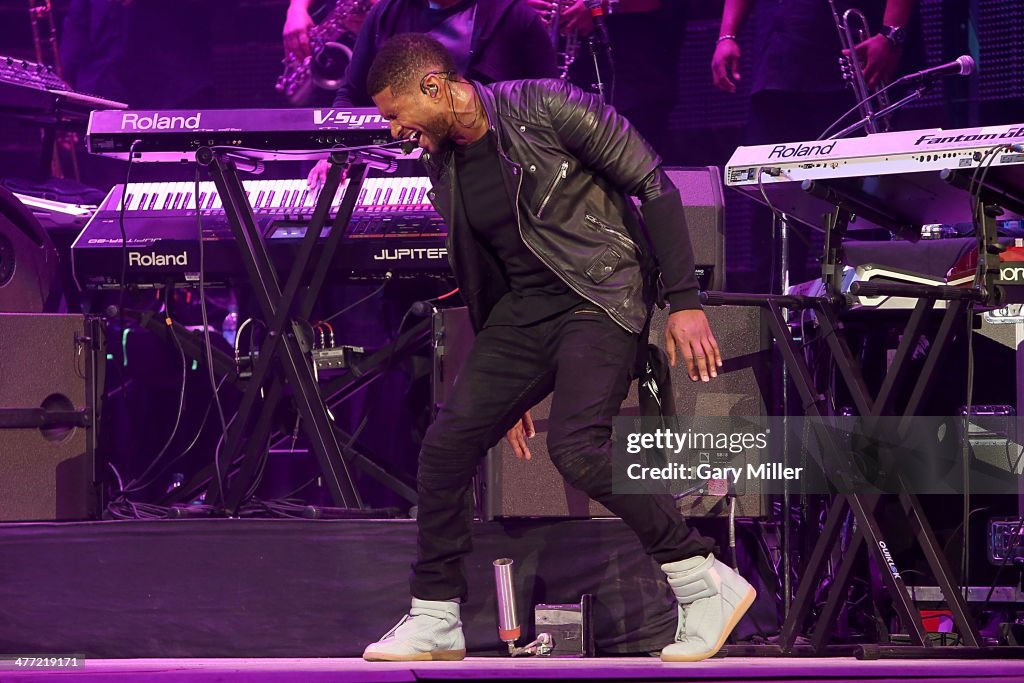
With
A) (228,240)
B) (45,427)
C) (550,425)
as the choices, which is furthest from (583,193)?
(45,427)

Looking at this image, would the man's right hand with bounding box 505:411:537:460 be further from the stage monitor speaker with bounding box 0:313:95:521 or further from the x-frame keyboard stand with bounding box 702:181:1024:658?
the stage monitor speaker with bounding box 0:313:95:521

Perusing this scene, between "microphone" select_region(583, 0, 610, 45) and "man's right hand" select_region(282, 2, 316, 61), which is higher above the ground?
"man's right hand" select_region(282, 2, 316, 61)

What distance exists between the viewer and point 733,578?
3342 millimetres

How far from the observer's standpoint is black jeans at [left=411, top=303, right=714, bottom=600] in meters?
3.28

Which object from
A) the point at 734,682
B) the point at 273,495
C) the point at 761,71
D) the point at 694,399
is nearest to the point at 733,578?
the point at 734,682

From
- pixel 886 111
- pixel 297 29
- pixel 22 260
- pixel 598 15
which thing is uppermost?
pixel 297 29

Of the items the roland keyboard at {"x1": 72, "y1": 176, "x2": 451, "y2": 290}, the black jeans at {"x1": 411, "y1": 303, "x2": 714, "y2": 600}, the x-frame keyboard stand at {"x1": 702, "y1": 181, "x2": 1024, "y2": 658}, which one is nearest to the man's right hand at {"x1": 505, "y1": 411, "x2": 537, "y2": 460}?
the black jeans at {"x1": 411, "y1": 303, "x2": 714, "y2": 600}

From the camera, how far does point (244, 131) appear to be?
4234mm

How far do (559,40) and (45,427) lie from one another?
3.34 m

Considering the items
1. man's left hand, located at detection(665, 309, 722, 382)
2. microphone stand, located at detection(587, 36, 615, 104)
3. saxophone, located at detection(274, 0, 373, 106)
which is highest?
saxophone, located at detection(274, 0, 373, 106)

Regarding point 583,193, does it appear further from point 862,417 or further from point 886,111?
point 886,111

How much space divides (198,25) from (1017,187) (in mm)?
4943

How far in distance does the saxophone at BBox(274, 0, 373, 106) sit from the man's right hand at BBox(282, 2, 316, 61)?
2.4 inches

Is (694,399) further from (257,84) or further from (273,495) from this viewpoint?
(257,84)
